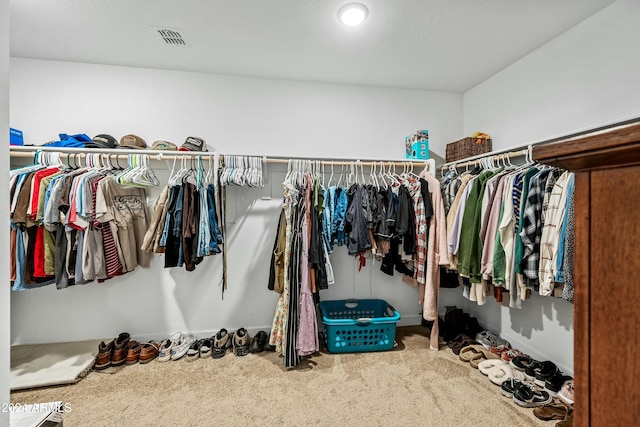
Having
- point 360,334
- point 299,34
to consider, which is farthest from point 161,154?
point 360,334

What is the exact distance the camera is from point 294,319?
2125 mm

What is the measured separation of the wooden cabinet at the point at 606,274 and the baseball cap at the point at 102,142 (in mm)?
2769

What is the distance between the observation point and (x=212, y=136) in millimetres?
2615

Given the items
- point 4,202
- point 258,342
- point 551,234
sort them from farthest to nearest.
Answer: point 258,342
point 551,234
point 4,202

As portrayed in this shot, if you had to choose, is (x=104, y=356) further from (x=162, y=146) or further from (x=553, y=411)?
(x=553, y=411)

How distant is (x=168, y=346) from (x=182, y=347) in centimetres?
13

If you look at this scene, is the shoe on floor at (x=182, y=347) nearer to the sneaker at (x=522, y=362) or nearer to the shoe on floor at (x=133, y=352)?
the shoe on floor at (x=133, y=352)

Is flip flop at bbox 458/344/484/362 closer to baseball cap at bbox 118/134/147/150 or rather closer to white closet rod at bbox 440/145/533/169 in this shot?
white closet rod at bbox 440/145/533/169

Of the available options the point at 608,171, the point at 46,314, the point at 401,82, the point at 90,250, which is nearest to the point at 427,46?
the point at 401,82

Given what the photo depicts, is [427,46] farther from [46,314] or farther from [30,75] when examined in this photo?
[46,314]

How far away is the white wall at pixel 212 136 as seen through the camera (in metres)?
2.39

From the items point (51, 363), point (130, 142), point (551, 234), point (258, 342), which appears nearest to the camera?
point (551, 234)

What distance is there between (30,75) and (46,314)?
199cm

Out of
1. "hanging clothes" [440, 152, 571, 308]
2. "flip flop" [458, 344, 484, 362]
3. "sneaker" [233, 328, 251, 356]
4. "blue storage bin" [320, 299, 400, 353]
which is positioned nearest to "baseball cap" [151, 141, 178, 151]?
"sneaker" [233, 328, 251, 356]
